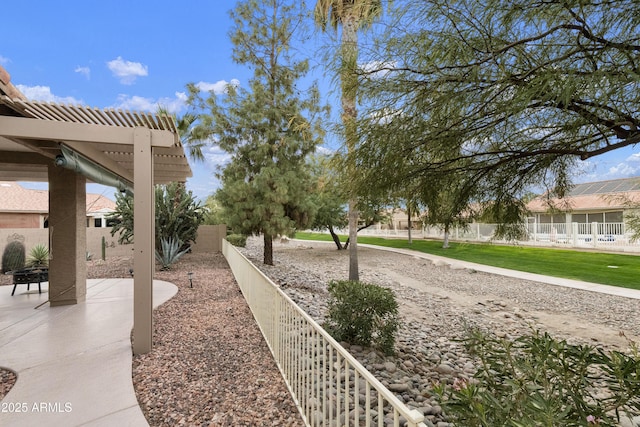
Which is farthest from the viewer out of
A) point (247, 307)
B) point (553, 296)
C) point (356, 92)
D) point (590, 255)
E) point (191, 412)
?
point (590, 255)

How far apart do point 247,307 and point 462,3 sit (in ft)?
19.3

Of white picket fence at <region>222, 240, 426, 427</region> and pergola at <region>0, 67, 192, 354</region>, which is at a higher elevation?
pergola at <region>0, 67, 192, 354</region>

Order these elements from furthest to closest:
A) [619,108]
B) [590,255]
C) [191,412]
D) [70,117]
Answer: [590,255], [70,117], [191,412], [619,108]

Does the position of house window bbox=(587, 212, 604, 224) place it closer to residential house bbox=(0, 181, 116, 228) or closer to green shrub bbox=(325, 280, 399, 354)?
green shrub bbox=(325, 280, 399, 354)

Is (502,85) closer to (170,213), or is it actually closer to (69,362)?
(69,362)

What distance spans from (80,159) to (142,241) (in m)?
1.92

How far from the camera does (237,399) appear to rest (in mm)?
3215

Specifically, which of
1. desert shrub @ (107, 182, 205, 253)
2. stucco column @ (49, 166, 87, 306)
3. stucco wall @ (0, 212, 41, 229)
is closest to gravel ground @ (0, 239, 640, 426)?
desert shrub @ (107, 182, 205, 253)

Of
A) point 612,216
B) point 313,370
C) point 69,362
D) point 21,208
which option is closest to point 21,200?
point 21,208

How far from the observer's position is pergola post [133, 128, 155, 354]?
426 centimetres

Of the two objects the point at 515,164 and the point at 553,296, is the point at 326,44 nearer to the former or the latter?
the point at 515,164

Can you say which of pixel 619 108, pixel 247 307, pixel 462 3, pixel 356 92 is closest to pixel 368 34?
pixel 356 92

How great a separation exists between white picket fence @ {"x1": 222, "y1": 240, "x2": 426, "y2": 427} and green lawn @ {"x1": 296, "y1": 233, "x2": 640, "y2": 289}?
843cm

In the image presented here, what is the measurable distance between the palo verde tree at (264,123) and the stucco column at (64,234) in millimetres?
5666
